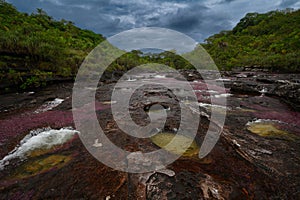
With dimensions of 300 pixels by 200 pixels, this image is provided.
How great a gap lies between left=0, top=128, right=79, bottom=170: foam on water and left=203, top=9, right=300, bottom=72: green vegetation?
2845 centimetres

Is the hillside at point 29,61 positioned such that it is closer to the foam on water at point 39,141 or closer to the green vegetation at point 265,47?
the foam on water at point 39,141

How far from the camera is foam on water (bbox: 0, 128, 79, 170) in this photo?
10.5 feet

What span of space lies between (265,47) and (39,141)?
5105 centimetres

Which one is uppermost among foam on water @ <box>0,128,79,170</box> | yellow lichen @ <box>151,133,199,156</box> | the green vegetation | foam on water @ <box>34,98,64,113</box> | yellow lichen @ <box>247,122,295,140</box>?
the green vegetation

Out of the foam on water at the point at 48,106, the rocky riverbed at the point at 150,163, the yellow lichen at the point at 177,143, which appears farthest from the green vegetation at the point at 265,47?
the foam on water at the point at 48,106

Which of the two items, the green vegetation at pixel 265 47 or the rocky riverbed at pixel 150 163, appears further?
the green vegetation at pixel 265 47

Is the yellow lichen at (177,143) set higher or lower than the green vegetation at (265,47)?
lower

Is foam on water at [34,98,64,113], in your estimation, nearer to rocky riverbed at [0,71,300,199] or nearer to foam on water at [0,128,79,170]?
rocky riverbed at [0,71,300,199]

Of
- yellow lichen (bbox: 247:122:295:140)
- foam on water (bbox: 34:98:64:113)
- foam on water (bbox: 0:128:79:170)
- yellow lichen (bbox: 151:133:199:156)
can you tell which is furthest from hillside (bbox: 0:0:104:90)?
yellow lichen (bbox: 247:122:295:140)

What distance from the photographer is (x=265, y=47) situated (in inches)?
1602

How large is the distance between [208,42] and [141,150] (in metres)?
76.5

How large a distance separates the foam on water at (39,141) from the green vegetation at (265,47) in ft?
93.3

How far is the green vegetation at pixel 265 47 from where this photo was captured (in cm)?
2497

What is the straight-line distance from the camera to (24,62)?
1111 centimetres
